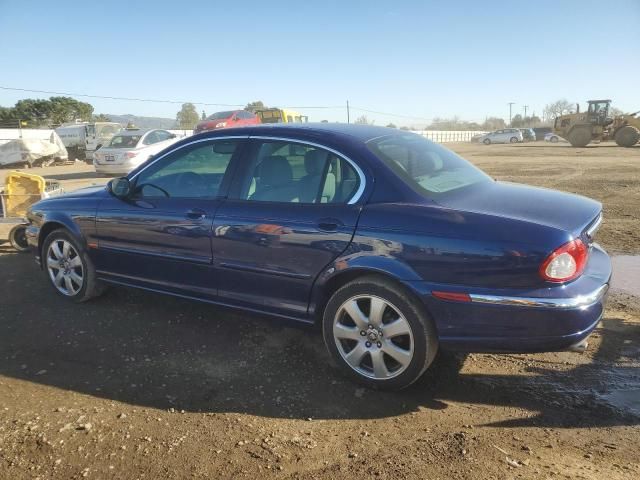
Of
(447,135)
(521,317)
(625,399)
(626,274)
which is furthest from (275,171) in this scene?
(447,135)

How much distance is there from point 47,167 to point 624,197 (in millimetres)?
23546

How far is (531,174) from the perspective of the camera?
1608cm

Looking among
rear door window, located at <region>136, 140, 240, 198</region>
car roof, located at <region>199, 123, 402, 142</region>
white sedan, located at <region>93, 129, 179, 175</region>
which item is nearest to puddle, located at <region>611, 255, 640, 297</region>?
car roof, located at <region>199, 123, 402, 142</region>

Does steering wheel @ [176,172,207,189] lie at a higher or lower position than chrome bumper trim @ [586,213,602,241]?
higher

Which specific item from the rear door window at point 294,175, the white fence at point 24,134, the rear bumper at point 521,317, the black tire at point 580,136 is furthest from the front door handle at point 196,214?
the black tire at point 580,136

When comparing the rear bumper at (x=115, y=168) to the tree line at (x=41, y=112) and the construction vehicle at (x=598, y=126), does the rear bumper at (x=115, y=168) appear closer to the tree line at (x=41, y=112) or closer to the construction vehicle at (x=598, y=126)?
the construction vehicle at (x=598, y=126)

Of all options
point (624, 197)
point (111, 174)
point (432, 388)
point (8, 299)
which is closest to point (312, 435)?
point (432, 388)

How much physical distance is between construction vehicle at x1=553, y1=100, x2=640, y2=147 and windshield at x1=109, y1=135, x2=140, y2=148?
2934cm

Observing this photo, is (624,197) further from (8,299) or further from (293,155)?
(8,299)

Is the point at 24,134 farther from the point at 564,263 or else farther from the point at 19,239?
the point at 564,263

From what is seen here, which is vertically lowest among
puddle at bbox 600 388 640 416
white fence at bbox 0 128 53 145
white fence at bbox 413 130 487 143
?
puddle at bbox 600 388 640 416

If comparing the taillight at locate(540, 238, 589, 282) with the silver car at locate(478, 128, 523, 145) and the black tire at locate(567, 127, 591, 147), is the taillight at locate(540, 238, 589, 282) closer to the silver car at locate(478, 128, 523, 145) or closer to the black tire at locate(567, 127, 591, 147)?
the black tire at locate(567, 127, 591, 147)

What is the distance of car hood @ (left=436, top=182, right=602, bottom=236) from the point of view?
284 centimetres

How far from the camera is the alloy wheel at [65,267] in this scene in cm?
465
